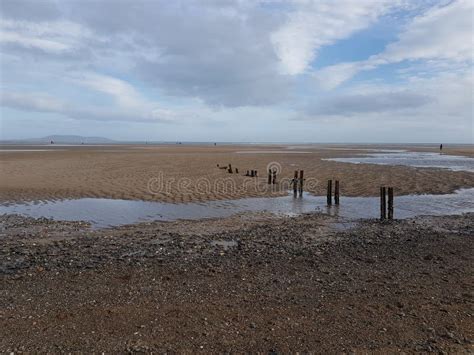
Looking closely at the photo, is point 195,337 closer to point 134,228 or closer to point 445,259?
point 445,259

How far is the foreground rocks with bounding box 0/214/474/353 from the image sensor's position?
5.43 metres

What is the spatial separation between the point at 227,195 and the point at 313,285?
1319cm

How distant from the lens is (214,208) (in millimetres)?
17125

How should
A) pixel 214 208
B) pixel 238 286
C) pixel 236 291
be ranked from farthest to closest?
pixel 214 208 < pixel 238 286 < pixel 236 291

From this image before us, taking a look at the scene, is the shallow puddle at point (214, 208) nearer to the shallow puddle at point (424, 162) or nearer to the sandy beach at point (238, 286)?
the sandy beach at point (238, 286)

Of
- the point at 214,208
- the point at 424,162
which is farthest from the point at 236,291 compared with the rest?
the point at 424,162

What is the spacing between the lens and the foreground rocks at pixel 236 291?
5.43 metres

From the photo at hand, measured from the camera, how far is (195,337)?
18.0ft

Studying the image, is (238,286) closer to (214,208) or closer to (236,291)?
(236,291)

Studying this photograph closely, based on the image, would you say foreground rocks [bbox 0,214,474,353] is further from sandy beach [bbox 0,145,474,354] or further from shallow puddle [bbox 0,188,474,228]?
shallow puddle [bbox 0,188,474,228]

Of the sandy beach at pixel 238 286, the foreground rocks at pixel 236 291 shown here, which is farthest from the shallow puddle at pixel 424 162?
the foreground rocks at pixel 236 291

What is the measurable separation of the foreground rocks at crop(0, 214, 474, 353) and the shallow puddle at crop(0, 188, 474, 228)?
2.96 m

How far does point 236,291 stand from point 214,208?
9.99 metres

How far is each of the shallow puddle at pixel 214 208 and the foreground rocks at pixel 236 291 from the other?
9.70ft
